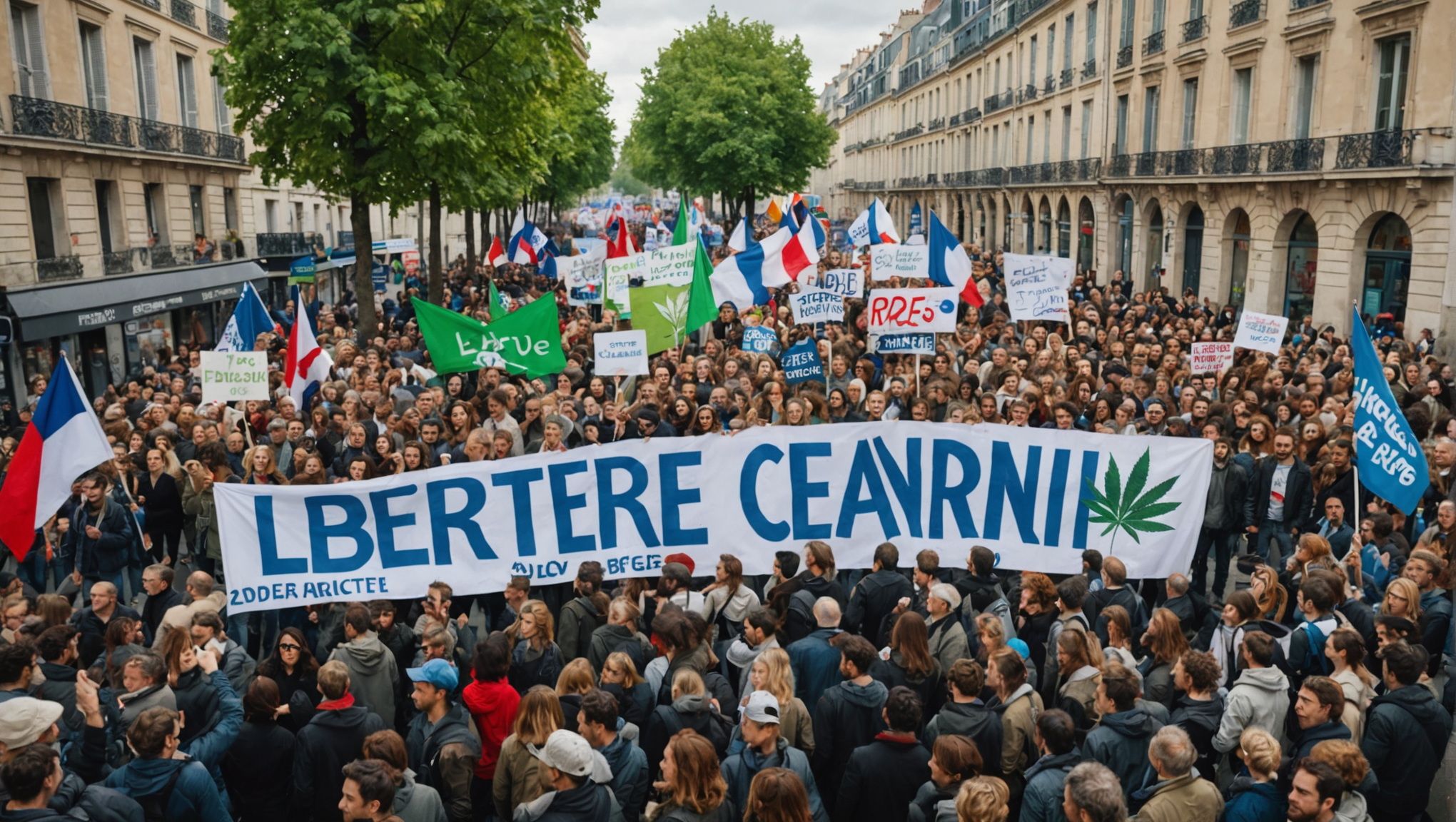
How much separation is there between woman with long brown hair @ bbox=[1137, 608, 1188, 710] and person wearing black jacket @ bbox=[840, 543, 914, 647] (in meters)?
1.66

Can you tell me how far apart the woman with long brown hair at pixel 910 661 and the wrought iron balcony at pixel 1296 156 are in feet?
76.8

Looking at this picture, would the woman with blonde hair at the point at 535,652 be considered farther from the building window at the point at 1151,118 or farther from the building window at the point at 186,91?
the building window at the point at 1151,118

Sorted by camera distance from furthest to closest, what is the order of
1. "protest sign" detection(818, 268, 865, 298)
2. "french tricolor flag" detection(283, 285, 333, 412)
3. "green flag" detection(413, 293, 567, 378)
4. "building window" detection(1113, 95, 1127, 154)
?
"building window" detection(1113, 95, 1127, 154) < "protest sign" detection(818, 268, 865, 298) < "french tricolor flag" detection(283, 285, 333, 412) < "green flag" detection(413, 293, 567, 378)

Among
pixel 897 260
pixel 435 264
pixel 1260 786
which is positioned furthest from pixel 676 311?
pixel 435 264

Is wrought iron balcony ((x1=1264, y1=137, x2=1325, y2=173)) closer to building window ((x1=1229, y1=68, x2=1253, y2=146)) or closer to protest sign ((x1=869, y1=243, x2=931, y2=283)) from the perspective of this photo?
building window ((x1=1229, y1=68, x2=1253, y2=146))

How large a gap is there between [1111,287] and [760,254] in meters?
17.3

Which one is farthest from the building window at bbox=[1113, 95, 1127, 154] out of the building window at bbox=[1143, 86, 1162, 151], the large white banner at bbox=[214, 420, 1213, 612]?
the large white banner at bbox=[214, 420, 1213, 612]

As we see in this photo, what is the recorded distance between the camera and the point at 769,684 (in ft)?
18.1

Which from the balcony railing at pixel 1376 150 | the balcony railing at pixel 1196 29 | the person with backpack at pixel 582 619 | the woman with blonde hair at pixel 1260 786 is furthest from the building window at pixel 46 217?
the balcony railing at pixel 1196 29

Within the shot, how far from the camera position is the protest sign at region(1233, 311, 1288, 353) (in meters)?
13.9

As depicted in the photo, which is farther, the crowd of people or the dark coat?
the dark coat

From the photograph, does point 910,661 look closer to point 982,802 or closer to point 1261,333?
point 982,802

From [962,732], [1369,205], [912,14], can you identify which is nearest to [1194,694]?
[962,732]

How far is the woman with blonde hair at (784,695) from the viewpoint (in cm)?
552
